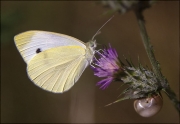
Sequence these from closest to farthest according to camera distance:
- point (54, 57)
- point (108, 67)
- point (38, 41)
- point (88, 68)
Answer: point (108, 67)
point (38, 41)
point (54, 57)
point (88, 68)

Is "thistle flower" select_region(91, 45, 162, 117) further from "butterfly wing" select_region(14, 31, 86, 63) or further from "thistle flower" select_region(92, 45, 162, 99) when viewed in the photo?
"butterfly wing" select_region(14, 31, 86, 63)

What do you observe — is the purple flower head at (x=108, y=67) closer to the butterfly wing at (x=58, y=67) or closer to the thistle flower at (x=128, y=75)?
the thistle flower at (x=128, y=75)

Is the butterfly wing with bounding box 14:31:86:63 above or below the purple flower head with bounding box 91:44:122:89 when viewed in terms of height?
above

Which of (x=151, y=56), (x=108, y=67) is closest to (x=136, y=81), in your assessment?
(x=108, y=67)

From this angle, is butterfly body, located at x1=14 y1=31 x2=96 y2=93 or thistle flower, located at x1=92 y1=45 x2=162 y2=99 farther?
butterfly body, located at x1=14 y1=31 x2=96 y2=93

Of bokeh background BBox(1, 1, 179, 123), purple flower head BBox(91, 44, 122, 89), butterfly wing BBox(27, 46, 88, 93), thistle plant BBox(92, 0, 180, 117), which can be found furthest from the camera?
bokeh background BBox(1, 1, 179, 123)

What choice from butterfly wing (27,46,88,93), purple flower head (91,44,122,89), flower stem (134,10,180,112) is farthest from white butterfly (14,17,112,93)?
flower stem (134,10,180,112)

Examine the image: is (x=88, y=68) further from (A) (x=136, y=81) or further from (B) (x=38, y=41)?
(A) (x=136, y=81)
